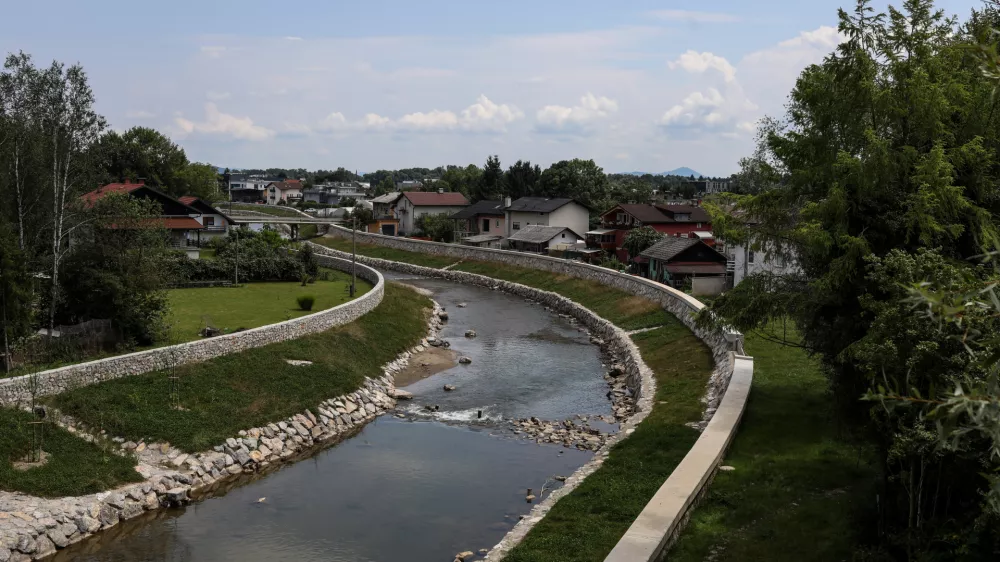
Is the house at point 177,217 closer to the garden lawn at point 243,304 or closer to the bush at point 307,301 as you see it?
the garden lawn at point 243,304

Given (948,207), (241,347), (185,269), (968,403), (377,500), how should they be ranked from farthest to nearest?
(185,269)
(241,347)
(377,500)
(948,207)
(968,403)

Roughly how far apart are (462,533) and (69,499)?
971 cm

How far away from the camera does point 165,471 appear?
22.0m

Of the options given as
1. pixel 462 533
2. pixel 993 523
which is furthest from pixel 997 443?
pixel 462 533

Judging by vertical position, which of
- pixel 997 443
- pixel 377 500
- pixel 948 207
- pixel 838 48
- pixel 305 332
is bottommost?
pixel 377 500

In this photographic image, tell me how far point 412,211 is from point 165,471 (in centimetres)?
8053

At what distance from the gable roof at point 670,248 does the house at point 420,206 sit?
→ 46699 millimetres

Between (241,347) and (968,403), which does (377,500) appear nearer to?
(241,347)

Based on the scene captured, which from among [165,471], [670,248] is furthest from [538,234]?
[165,471]

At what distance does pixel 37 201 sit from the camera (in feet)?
99.9

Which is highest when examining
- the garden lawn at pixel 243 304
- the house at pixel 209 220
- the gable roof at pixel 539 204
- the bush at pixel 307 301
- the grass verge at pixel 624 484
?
the gable roof at pixel 539 204

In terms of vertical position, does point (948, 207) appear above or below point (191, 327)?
above

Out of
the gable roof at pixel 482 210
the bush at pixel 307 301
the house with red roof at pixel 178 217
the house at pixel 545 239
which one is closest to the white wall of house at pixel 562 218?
the house at pixel 545 239

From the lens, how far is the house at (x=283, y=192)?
172750 millimetres
